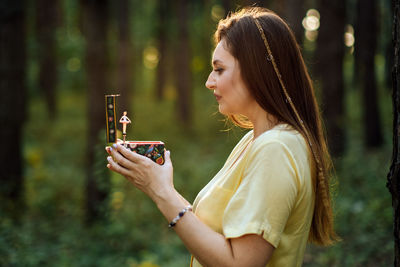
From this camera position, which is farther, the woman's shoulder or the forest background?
the forest background

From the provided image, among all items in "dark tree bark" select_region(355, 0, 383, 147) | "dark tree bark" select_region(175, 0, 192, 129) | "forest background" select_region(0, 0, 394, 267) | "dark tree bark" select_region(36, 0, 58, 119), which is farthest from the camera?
"dark tree bark" select_region(36, 0, 58, 119)

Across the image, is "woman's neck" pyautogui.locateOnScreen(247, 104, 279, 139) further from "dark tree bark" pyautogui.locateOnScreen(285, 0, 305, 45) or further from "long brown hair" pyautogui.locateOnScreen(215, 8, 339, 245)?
"dark tree bark" pyautogui.locateOnScreen(285, 0, 305, 45)

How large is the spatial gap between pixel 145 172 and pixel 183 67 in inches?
620

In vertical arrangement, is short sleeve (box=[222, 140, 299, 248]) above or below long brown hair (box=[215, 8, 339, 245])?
below

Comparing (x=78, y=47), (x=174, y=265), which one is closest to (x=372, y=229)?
(x=174, y=265)

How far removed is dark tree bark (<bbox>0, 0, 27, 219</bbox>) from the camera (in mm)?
8062

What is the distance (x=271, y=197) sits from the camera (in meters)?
1.81

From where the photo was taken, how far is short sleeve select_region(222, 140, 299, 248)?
5.92ft

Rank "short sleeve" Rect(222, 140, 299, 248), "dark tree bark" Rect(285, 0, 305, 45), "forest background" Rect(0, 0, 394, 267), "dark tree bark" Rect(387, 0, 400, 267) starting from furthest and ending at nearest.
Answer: "dark tree bark" Rect(285, 0, 305, 45)
"forest background" Rect(0, 0, 394, 267)
"dark tree bark" Rect(387, 0, 400, 267)
"short sleeve" Rect(222, 140, 299, 248)

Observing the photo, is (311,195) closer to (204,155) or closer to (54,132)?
(204,155)

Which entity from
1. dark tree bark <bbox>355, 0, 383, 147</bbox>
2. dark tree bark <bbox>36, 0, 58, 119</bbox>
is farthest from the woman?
dark tree bark <bbox>36, 0, 58, 119</bbox>

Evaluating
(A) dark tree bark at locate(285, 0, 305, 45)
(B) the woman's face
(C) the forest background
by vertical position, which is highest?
(A) dark tree bark at locate(285, 0, 305, 45)

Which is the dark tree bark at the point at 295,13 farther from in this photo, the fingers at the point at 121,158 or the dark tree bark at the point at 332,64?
the fingers at the point at 121,158

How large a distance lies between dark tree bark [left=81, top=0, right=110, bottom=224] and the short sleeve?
19.9ft
